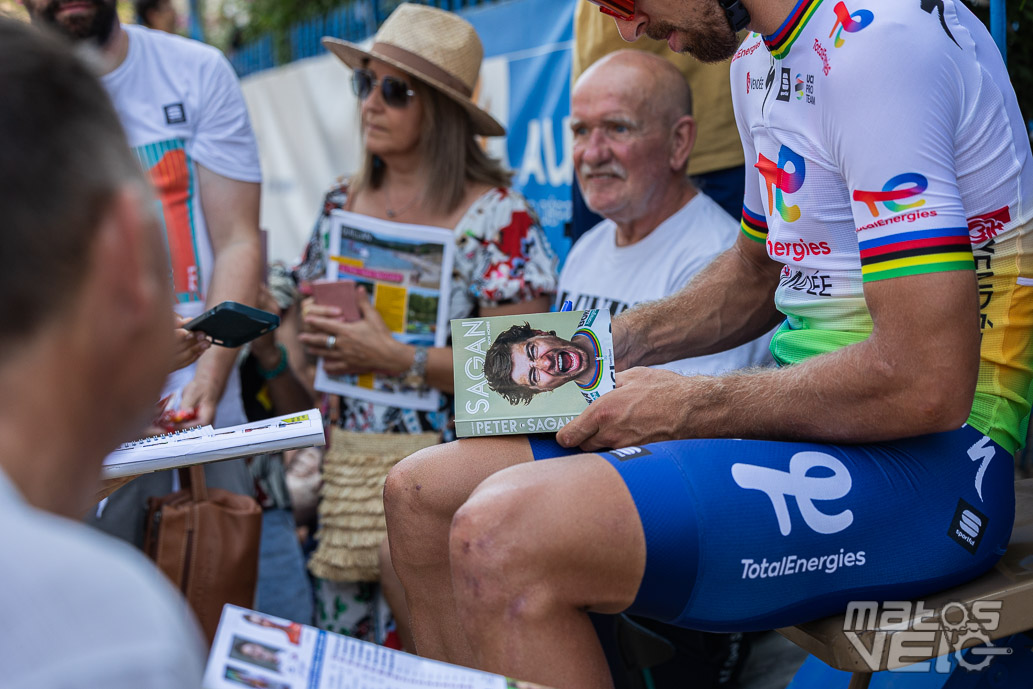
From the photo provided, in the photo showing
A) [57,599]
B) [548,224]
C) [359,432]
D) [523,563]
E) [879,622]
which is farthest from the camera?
[548,224]

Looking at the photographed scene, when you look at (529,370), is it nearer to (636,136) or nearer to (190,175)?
(636,136)

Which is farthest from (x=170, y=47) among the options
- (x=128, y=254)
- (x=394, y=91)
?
(x=128, y=254)

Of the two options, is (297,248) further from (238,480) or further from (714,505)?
(714,505)

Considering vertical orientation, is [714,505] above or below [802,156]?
below

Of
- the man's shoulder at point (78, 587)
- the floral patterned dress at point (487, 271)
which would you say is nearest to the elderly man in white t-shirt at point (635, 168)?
the floral patterned dress at point (487, 271)

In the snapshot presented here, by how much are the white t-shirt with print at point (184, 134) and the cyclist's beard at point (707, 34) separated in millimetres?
A: 1745

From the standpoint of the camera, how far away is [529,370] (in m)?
1.85

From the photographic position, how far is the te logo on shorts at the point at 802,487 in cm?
151

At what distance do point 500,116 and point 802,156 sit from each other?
2.77 metres

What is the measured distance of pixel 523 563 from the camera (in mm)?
1412

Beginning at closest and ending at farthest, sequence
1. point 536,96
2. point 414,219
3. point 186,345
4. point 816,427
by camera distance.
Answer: point 816,427 → point 186,345 → point 414,219 → point 536,96

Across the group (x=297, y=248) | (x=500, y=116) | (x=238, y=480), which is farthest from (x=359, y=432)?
(x=297, y=248)

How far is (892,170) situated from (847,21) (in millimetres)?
274

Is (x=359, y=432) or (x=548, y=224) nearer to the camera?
(x=359, y=432)
